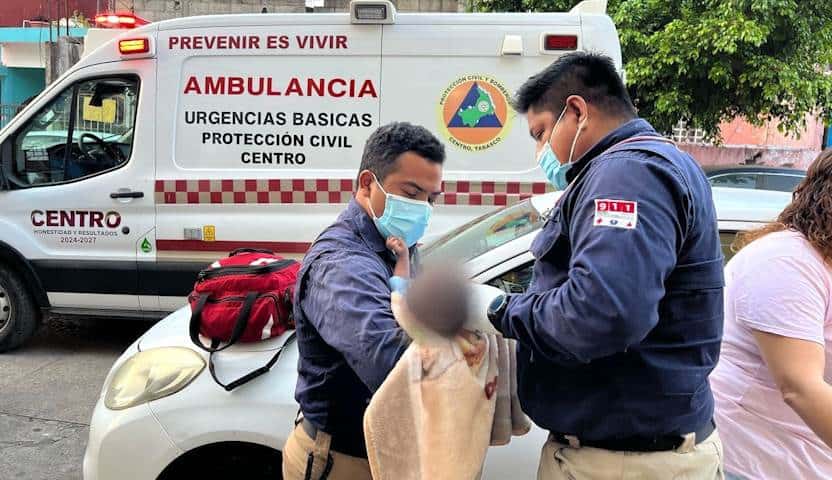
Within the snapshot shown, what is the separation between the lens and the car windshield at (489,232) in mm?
2580

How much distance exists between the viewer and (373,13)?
4547 millimetres

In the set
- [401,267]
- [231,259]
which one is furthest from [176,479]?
[401,267]

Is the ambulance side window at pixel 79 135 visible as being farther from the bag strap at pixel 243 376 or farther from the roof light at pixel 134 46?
the bag strap at pixel 243 376

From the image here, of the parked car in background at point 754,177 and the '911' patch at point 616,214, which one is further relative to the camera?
the parked car in background at point 754,177

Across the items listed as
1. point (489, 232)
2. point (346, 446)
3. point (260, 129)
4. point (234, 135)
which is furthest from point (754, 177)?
point (346, 446)

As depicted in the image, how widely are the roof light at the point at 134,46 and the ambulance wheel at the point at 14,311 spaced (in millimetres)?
1851

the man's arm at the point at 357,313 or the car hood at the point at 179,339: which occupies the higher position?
the man's arm at the point at 357,313

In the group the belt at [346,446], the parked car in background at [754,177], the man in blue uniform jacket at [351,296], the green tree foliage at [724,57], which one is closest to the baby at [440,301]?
the man in blue uniform jacket at [351,296]

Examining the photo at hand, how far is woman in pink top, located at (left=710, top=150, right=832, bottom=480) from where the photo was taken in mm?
1512

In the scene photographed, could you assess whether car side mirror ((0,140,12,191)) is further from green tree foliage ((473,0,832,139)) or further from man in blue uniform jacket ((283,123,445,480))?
green tree foliage ((473,0,832,139))

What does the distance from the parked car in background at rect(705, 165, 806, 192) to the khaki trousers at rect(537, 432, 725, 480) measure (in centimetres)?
745

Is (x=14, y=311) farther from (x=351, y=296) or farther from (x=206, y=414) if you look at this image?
(x=351, y=296)

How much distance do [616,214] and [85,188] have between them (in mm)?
4573

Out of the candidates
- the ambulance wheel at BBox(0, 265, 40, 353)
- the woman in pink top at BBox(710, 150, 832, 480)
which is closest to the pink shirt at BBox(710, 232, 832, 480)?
the woman in pink top at BBox(710, 150, 832, 480)
